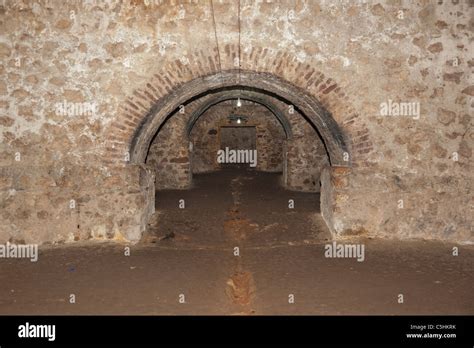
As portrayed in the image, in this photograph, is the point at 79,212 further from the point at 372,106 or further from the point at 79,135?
the point at 372,106

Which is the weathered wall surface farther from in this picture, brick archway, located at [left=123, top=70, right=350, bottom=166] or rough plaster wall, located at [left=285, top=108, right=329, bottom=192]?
rough plaster wall, located at [left=285, top=108, right=329, bottom=192]

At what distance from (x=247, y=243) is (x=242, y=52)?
2.52 m

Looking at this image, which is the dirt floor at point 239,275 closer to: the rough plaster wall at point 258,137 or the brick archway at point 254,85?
the brick archway at point 254,85

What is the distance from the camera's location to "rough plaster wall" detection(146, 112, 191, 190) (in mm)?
10406

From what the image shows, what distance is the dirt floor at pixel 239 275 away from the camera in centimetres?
383

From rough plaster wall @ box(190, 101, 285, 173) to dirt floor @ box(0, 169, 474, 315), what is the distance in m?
7.55

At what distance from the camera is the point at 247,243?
19.1 ft

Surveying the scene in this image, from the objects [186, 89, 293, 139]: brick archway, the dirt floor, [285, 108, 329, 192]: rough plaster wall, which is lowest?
the dirt floor

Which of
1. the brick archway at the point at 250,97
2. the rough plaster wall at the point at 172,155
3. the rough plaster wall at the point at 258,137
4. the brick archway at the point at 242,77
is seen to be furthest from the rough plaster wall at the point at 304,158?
the brick archway at the point at 242,77

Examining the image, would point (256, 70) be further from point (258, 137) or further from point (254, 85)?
point (258, 137)

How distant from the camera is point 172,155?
10500mm

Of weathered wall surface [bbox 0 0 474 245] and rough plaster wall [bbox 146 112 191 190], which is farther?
rough plaster wall [bbox 146 112 191 190]

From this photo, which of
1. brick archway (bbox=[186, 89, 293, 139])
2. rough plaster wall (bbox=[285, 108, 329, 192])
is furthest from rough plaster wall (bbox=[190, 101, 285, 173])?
rough plaster wall (bbox=[285, 108, 329, 192])

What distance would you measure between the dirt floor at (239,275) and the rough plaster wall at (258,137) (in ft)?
24.8
